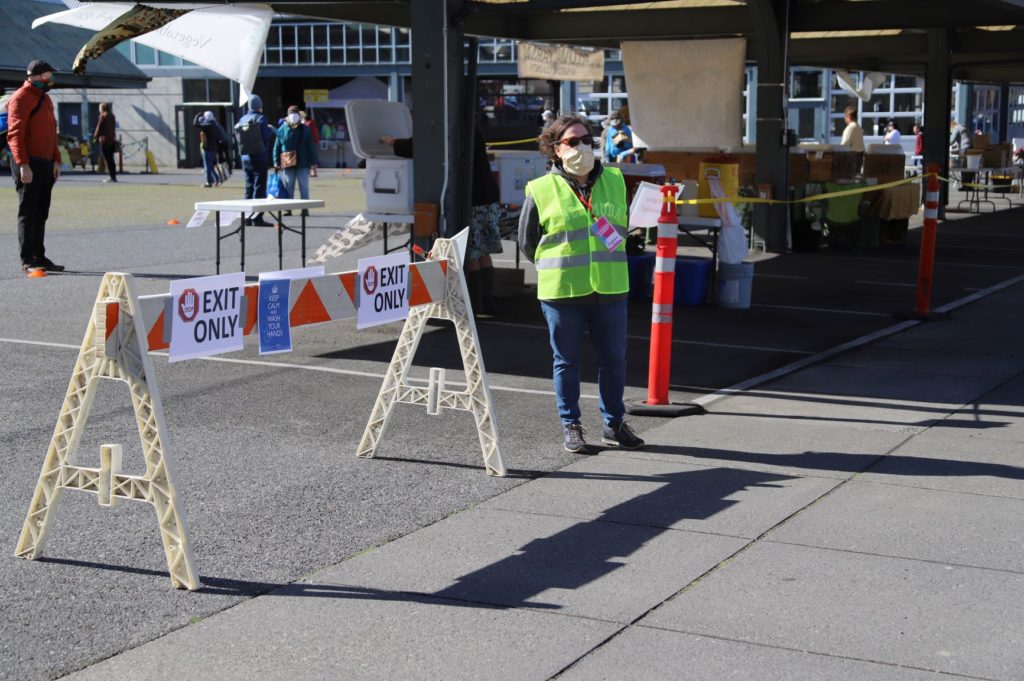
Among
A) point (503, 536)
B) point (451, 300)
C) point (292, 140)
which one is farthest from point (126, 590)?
point (292, 140)

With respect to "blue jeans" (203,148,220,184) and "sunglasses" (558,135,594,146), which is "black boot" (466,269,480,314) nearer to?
"sunglasses" (558,135,594,146)

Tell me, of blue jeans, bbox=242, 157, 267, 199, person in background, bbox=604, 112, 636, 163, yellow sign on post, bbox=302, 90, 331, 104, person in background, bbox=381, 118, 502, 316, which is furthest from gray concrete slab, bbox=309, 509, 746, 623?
yellow sign on post, bbox=302, 90, 331, 104

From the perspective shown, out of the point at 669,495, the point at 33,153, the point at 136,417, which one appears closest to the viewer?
the point at 136,417

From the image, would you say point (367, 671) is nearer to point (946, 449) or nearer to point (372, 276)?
point (372, 276)

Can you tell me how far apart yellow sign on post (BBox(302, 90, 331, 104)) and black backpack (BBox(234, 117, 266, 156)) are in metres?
30.0

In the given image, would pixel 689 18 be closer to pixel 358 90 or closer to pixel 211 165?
pixel 211 165

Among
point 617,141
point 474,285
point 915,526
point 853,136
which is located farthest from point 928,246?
point 617,141

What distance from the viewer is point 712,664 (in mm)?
4371

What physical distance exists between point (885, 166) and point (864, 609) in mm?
16643

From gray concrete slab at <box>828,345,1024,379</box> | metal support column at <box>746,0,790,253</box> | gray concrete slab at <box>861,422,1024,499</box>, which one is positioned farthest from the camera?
metal support column at <box>746,0,790,253</box>

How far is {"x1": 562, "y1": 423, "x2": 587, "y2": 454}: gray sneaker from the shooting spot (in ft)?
23.9

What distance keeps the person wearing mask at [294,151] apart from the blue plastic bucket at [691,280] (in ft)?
28.0

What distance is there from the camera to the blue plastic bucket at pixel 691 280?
13.2m

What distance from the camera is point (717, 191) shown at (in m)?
13.7
